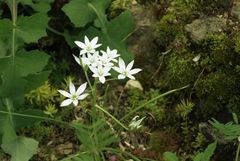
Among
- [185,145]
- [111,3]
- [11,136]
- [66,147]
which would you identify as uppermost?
[111,3]

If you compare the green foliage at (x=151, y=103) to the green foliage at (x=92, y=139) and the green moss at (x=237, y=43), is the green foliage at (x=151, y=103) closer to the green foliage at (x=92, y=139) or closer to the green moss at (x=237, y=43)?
the green moss at (x=237, y=43)

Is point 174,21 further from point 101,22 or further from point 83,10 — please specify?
point 83,10

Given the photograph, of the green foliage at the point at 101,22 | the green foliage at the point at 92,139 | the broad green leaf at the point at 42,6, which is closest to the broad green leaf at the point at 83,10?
the green foliage at the point at 101,22

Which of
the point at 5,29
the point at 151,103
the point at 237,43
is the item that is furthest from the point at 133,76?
the point at 5,29

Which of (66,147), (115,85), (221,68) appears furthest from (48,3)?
(221,68)

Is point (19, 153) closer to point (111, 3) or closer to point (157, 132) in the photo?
point (157, 132)

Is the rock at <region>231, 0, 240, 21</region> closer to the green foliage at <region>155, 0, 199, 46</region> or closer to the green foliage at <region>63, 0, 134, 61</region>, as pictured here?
the green foliage at <region>155, 0, 199, 46</region>
